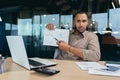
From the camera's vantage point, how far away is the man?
1.78 metres

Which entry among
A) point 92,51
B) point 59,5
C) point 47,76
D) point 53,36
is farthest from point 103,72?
point 59,5

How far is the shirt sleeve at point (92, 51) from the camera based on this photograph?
69.4 inches

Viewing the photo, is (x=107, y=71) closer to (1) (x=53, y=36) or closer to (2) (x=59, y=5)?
(1) (x=53, y=36)

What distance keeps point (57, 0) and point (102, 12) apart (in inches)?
28.9

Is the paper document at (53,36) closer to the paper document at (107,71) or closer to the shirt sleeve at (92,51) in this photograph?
A: the shirt sleeve at (92,51)

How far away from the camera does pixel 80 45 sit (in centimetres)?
197

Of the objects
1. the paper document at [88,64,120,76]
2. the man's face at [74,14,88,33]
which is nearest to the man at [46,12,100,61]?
the man's face at [74,14,88,33]

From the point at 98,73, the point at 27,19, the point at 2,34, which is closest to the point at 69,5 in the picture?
the point at 27,19

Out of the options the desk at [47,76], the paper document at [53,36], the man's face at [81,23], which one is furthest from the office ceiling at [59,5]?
the desk at [47,76]

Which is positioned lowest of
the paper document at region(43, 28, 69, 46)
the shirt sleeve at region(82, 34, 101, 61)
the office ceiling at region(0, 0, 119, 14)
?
the shirt sleeve at region(82, 34, 101, 61)

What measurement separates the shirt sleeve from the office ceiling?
1.01 meters

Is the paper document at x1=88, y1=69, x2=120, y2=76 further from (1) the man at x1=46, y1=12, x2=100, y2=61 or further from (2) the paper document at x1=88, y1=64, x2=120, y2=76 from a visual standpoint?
(1) the man at x1=46, y1=12, x2=100, y2=61

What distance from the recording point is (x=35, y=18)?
3.12 metres

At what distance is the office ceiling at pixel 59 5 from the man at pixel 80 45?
31.7 inches
